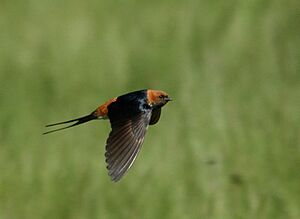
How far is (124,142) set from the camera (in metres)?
4.08

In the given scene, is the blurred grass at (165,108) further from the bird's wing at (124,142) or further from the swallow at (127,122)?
the bird's wing at (124,142)

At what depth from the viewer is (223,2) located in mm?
6320

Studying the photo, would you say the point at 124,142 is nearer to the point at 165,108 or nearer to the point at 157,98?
the point at 157,98

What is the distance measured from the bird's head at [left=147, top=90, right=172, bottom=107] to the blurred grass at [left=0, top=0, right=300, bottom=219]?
19.8 inches

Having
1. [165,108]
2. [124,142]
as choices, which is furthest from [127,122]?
[165,108]

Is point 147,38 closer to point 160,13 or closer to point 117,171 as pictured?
point 160,13

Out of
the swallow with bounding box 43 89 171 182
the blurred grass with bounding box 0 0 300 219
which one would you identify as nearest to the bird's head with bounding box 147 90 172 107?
the swallow with bounding box 43 89 171 182

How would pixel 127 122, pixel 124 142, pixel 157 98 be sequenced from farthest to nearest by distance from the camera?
pixel 157 98 < pixel 127 122 < pixel 124 142

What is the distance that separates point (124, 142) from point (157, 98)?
1.37ft

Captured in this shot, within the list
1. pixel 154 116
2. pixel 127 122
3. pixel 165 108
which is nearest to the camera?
pixel 127 122

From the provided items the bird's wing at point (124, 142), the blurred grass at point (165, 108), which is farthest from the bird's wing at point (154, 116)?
the blurred grass at point (165, 108)

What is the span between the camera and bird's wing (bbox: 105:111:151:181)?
12.7ft

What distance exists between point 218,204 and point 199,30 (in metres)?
1.43

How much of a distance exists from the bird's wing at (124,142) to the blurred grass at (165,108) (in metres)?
0.57
